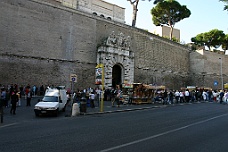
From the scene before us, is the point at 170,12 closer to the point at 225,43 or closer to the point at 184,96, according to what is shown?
the point at 225,43

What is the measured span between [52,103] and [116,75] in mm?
16425

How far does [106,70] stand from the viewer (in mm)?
27219

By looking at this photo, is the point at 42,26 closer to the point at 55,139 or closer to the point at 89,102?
the point at 89,102

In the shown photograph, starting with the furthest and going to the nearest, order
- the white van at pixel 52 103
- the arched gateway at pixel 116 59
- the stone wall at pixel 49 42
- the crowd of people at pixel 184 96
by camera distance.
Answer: the arched gateway at pixel 116 59
the crowd of people at pixel 184 96
the stone wall at pixel 49 42
the white van at pixel 52 103

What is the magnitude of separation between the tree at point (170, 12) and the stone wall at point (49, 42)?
16429 millimetres

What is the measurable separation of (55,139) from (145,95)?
16254mm

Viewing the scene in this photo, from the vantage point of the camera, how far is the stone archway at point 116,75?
2905 centimetres

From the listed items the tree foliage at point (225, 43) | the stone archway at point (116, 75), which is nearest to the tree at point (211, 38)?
the tree foliage at point (225, 43)

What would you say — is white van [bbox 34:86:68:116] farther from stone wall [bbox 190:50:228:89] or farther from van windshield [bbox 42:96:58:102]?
stone wall [bbox 190:50:228:89]

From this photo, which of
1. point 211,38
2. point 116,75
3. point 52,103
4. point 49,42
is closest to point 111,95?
point 116,75

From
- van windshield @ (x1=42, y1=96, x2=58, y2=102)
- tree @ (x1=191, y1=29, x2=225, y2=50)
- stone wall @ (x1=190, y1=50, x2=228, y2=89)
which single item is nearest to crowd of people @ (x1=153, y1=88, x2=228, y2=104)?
van windshield @ (x1=42, y1=96, x2=58, y2=102)

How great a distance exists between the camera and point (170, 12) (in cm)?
4566

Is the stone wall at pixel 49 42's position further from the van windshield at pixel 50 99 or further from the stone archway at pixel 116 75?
the van windshield at pixel 50 99

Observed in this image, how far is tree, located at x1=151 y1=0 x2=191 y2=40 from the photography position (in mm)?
44562
